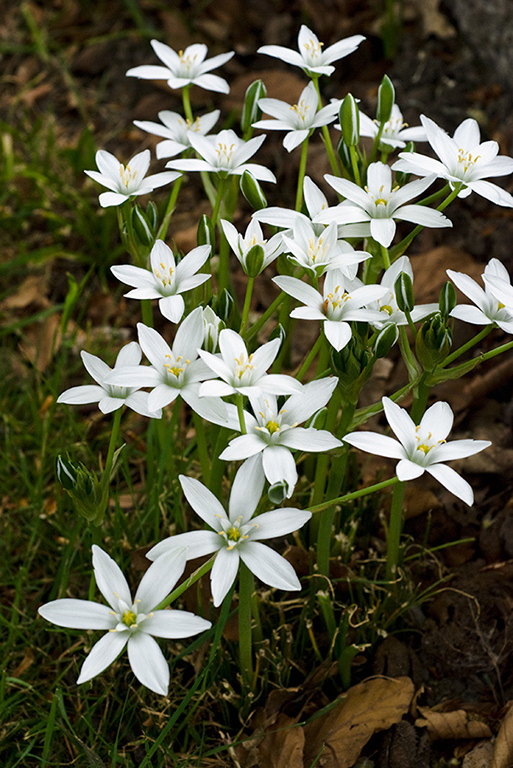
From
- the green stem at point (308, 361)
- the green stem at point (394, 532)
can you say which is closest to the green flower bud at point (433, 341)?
the green stem at point (308, 361)

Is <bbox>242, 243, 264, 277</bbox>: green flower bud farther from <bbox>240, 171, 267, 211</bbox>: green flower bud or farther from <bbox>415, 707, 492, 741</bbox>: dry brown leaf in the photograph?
<bbox>415, 707, 492, 741</bbox>: dry brown leaf

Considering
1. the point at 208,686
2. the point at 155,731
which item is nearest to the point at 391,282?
the point at 208,686

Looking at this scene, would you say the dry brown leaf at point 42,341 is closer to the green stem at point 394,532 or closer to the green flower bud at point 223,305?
the green flower bud at point 223,305

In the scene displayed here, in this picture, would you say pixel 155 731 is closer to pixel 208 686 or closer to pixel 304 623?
pixel 208 686

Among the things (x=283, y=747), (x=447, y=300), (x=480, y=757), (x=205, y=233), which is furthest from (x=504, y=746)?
(x=205, y=233)

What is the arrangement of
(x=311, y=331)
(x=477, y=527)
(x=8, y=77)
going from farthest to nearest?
(x=8, y=77) < (x=311, y=331) < (x=477, y=527)

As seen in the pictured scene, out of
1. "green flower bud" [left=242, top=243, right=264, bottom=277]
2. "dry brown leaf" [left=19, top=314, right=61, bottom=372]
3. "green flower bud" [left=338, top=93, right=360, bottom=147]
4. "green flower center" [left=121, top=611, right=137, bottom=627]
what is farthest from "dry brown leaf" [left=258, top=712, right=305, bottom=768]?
"dry brown leaf" [left=19, top=314, right=61, bottom=372]
